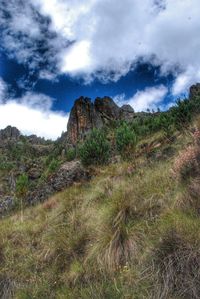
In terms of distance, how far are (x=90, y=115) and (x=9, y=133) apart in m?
76.8

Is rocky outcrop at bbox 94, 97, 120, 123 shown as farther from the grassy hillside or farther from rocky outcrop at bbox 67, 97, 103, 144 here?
the grassy hillside

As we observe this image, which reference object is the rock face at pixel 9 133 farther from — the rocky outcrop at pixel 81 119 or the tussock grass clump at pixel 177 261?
the tussock grass clump at pixel 177 261

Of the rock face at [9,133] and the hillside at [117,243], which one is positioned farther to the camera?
the rock face at [9,133]

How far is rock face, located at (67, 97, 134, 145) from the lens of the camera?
254ft

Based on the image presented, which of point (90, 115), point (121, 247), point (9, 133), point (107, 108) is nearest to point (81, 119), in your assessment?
point (90, 115)

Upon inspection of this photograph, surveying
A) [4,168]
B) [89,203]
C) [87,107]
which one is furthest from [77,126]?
[89,203]

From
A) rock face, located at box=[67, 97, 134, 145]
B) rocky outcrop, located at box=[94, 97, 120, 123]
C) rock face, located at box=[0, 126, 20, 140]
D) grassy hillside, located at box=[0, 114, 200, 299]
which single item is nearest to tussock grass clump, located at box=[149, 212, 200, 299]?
grassy hillside, located at box=[0, 114, 200, 299]

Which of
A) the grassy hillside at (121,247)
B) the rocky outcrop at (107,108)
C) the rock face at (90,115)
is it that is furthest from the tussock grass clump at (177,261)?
the rocky outcrop at (107,108)

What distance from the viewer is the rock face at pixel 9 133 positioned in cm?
14188

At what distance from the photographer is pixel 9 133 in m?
144

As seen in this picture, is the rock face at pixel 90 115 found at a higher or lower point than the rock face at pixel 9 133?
lower

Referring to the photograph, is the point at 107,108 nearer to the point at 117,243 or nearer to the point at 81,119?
the point at 81,119

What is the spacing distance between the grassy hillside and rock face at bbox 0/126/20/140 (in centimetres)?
14061

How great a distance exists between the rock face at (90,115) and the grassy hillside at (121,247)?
69726 millimetres
